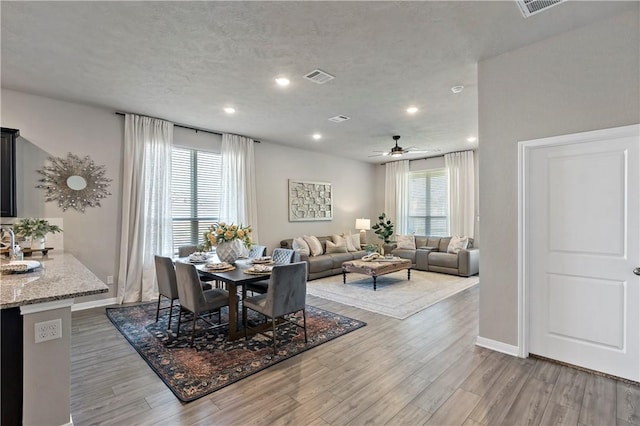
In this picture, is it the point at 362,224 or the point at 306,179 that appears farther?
the point at 362,224

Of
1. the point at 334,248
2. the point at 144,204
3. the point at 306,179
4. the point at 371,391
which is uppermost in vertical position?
the point at 306,179

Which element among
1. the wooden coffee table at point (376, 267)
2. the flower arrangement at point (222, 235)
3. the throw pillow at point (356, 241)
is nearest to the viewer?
the flower arrangement at point (222, 235)

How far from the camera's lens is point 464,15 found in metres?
2.42

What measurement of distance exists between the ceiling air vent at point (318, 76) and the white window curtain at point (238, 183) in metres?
3.02

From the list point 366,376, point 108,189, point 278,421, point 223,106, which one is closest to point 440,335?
point 366,376

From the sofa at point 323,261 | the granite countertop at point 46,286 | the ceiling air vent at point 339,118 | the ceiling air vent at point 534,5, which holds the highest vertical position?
the ceiling air vent at point 339,118

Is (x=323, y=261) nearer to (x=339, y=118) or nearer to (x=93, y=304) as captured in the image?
(x=339, y=118)

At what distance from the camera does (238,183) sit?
243 inches

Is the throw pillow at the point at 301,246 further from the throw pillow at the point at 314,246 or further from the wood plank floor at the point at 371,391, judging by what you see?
the wood plank floor at the point at 371,391

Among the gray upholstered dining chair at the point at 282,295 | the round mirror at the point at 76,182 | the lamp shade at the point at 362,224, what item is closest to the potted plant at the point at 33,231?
the round mirror at the point at 76,182

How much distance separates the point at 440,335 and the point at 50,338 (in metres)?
3.54

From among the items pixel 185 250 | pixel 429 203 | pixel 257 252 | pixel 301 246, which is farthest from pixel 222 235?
pixel 429 203

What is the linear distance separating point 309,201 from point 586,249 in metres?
5.74

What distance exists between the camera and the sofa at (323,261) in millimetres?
6484
